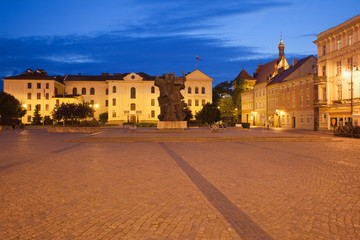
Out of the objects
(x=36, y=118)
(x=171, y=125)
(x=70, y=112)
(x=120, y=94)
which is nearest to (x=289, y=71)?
(x=120, y=94)

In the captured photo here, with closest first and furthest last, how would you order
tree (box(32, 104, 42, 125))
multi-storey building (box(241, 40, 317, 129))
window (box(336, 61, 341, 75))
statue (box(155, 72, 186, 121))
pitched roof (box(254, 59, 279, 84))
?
1. statue (box(155, 72, 186, 121))
2. window (box(336, 61, 341, 75))
3. multi-storey building (box(241, 40, 317, 129))
4. tree (box(32, 104, 42, 125))
5. pitched roof (box(254, 59, 279, 84))

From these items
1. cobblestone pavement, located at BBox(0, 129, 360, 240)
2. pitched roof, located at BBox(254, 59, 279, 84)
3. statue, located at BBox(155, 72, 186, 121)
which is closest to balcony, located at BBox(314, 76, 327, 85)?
statue, located at BBox(155, 72, 186, 121)

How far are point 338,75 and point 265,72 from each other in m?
44.9

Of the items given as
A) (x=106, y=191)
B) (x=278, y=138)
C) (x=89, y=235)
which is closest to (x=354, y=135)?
(x=278, y=138)

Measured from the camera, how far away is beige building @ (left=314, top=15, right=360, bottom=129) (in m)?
37.9

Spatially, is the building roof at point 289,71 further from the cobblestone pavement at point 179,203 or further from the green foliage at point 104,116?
the cobblestone pavement at point 179,203

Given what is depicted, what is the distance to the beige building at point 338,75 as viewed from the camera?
37.9 meters

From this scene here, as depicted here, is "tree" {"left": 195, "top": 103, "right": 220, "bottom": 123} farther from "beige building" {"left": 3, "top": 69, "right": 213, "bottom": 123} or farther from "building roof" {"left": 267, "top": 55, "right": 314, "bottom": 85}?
"beige building" {"left": 3, "top": 69, "right": 213, "bottom": 123}

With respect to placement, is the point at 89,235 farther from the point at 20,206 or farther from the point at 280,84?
the point at 280,84

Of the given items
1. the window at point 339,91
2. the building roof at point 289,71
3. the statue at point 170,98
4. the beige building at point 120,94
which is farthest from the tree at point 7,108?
the building roof at point 289,71

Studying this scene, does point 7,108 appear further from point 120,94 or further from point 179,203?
point 179,203

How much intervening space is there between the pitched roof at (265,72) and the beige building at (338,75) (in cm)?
3539

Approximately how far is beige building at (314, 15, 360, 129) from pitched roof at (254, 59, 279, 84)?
35390 millimetres

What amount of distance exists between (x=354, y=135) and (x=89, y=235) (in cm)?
2989
